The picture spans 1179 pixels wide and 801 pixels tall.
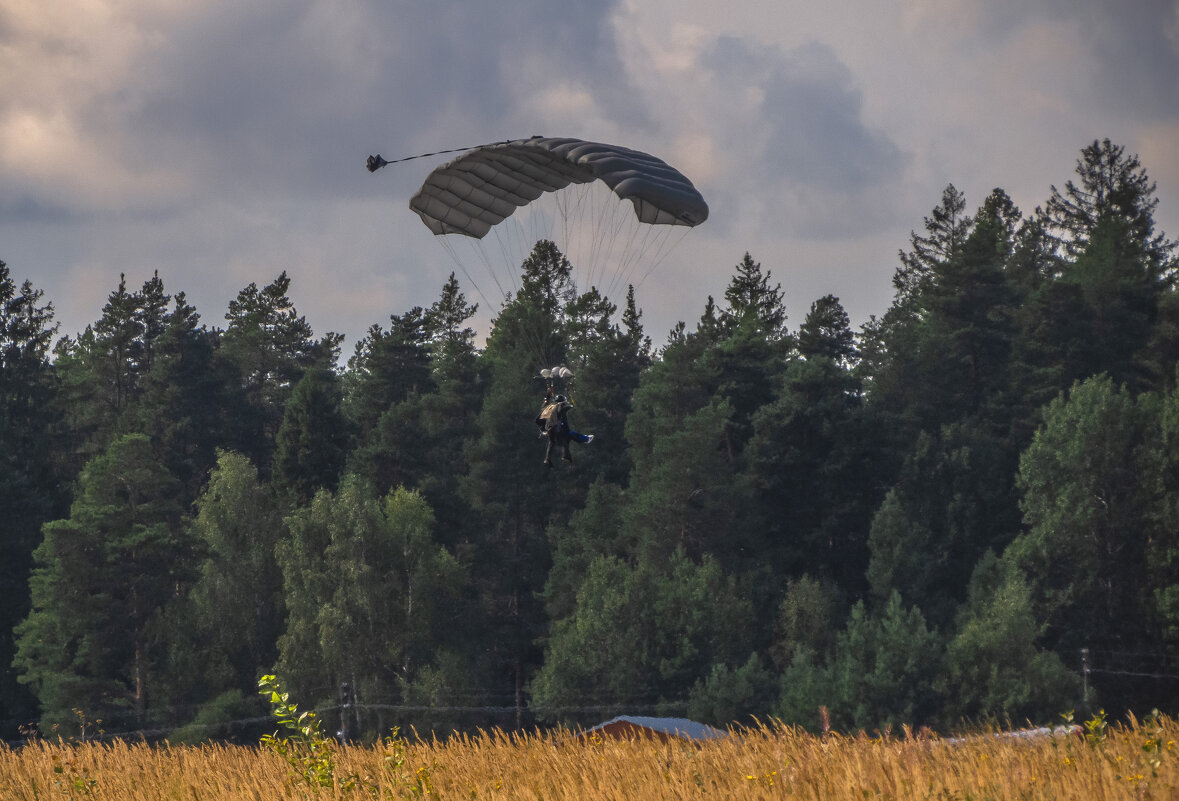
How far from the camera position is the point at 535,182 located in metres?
24.1

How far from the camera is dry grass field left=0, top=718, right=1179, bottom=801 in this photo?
8461 mm

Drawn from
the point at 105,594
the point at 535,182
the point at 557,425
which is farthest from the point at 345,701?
the point at 557,425

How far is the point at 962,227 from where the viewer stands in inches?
2953

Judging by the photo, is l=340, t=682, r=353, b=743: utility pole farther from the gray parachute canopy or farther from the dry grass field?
the dry grass field

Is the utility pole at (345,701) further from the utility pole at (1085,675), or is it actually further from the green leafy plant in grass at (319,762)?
the green leafy plant in grass at (319,762)

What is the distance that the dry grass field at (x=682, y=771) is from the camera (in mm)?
8461

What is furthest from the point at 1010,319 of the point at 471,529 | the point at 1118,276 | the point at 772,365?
the point at 471,529

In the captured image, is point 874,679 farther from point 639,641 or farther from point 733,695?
point 639,641

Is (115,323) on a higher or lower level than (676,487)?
higher

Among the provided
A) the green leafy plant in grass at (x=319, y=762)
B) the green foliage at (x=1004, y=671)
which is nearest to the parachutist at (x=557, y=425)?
the green leafy plant in grass at (x=319, y=762)

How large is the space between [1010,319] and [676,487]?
59.2 ft

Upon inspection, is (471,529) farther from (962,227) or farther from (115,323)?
(962,227)

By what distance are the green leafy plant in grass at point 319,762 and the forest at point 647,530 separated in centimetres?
3630

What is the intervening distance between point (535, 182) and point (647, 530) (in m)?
31.9
